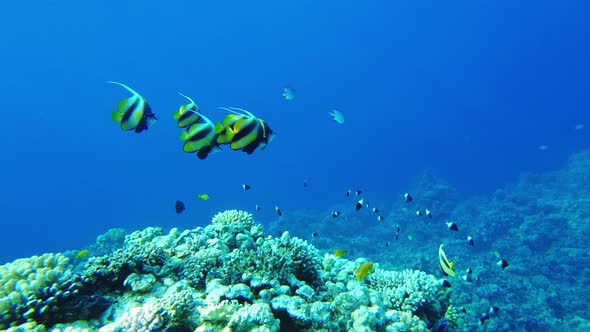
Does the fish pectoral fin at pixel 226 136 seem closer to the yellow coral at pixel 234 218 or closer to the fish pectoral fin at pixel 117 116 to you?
the fish pectoral fin at pixel 117 116

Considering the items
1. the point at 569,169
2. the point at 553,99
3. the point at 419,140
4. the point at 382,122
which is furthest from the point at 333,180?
the point at 553,99

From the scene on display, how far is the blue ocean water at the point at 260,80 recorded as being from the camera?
125750 mm

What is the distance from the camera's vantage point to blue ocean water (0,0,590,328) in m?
126

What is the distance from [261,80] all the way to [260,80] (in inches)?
24.9

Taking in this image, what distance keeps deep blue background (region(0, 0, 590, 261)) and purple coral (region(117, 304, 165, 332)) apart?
103145 mm

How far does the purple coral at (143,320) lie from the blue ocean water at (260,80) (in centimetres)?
10268

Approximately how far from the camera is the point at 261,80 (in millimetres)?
189250

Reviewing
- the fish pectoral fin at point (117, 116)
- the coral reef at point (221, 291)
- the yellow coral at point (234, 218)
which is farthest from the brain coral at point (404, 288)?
the fish pectoral fin at point (117, 116)

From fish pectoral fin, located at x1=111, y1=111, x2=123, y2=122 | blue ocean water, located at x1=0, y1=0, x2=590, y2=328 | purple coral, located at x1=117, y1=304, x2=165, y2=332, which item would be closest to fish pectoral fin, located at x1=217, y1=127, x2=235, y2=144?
fish pectoral fin, located at x1=111, y1=111, x2=123, y2=122

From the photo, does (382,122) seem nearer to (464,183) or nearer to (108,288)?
(464,183)

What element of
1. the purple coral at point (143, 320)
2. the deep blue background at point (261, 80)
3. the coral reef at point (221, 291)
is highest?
the deep blue background at point (261, 80)

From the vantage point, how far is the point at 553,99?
14125 centimetres

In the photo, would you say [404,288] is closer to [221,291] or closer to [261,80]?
[221,291]

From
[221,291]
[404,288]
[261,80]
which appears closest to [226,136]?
[221,291]
